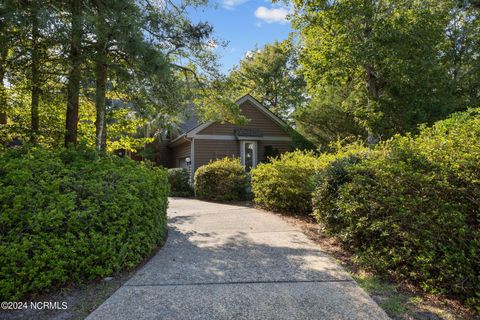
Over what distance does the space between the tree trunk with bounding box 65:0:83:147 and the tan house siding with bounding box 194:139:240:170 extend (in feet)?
31.3

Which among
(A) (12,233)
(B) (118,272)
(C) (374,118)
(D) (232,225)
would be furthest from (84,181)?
(C) (374,118)

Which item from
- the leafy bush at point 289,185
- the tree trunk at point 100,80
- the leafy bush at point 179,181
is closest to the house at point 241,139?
the leafy bush at point 179,181

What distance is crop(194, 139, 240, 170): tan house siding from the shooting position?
53.0ft

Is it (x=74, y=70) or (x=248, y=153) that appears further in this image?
(x=248, y=153)

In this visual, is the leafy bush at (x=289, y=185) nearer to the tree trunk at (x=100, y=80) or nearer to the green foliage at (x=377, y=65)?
the tree trunk at (x=100, y=80)

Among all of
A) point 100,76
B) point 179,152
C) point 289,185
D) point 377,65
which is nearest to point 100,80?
point 100,76

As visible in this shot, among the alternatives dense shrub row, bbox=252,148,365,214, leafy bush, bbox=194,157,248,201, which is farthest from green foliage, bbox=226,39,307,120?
dense shrub row, bbox=252,148,365,214

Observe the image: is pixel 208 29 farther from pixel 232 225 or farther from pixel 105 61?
pixel 232 225

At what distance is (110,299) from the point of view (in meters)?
3.12

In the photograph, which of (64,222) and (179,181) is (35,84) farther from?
(179,181)

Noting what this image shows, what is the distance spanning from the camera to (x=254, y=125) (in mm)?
17438

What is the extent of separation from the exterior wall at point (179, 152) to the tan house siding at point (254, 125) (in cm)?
196

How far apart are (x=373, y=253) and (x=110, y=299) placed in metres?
3.22

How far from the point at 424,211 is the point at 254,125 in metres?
14.3
